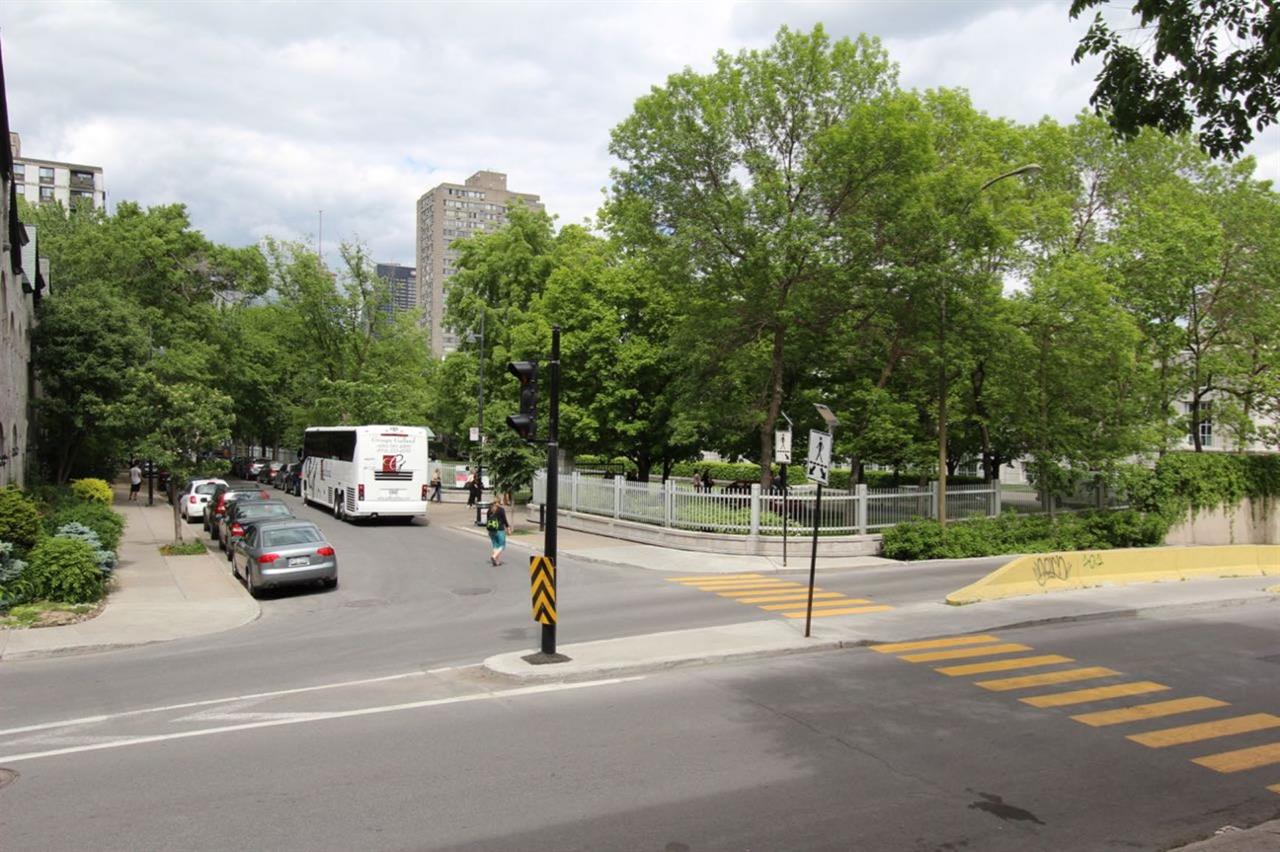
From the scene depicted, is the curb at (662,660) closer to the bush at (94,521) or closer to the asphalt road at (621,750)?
the asphalt road at (621,750)

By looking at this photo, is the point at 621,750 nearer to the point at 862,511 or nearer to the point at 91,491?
the point at 862,511

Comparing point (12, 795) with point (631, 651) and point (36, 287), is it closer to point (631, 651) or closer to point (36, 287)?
point (631, 651)

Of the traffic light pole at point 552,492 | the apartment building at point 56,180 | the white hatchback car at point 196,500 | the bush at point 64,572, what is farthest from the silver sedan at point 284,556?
the apartment building at point 56,180

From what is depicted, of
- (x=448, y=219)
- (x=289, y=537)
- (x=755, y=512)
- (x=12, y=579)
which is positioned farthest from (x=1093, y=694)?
(x=448, y=219)

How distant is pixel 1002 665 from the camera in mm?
11367

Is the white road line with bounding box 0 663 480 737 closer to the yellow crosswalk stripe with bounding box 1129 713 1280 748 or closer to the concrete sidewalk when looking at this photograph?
the concrete sidewalk

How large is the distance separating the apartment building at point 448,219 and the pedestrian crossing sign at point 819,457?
148536 mm

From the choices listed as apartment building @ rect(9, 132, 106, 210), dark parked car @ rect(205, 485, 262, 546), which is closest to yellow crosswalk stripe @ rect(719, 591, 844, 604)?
dark parked car @ rect(205, 485, 262, 546)

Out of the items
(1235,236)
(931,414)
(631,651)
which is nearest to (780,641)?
(631,651)

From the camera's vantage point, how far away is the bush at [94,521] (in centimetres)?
1948

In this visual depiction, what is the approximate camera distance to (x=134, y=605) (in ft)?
52.8

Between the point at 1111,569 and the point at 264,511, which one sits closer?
the point at 1111,569

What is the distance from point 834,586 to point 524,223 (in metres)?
34.4

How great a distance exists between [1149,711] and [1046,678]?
59.2 inches
